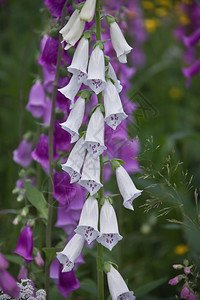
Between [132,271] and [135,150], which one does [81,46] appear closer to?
[135,150]

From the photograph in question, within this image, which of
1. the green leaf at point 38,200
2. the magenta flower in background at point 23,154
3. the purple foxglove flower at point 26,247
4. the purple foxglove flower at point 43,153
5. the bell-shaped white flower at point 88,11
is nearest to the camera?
the bell-shaped white flower at point 88,11

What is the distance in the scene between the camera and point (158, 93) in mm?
4453

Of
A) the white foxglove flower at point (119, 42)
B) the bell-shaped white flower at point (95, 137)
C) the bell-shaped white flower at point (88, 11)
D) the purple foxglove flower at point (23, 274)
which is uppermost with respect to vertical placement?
the bell-shaped white flower at point (88, 11)

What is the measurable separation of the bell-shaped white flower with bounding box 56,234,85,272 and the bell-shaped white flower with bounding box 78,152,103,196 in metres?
0.19

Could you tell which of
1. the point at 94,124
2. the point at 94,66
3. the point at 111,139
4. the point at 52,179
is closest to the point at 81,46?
the point at 94,66

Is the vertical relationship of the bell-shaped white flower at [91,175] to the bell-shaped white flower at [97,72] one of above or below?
Result: below

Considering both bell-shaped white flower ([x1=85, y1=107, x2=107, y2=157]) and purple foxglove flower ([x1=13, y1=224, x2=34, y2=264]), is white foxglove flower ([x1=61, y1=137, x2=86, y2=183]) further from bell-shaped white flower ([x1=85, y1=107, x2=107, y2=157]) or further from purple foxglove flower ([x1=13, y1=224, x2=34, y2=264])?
purple foxglove flower ([x1=13, y1=224, x2=34, y2=264])

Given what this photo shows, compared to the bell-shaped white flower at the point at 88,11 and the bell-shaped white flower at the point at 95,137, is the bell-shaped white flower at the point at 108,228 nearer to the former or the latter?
the bell-shaped white flower at the point at 95,137

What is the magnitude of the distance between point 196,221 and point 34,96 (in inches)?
37.8

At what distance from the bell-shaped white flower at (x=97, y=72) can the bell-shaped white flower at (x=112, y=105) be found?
0.12 ft

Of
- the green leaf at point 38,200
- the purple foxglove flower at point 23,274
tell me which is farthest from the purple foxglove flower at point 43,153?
the purple foxglove flower at point 23,274

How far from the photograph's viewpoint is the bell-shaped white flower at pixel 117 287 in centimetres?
150

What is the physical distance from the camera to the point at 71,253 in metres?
1.53

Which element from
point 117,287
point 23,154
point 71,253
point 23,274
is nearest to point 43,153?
point 23,154
